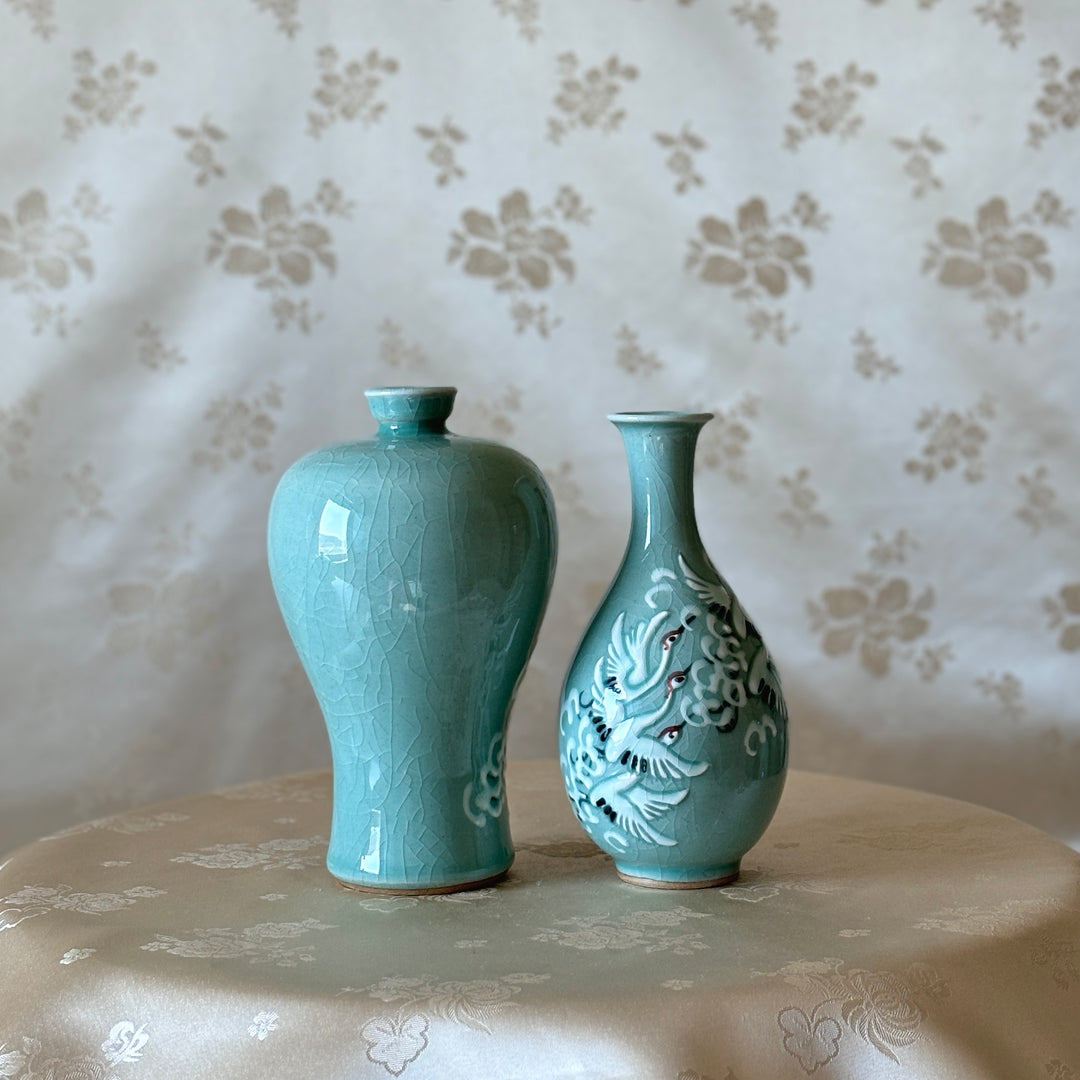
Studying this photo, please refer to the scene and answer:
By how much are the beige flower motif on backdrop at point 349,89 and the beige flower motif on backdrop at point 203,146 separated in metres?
0.13

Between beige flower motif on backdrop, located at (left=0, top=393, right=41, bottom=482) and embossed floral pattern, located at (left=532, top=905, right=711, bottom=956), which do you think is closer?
embossed floral pattern, located at (left=532, top=905, right=711, bottom=956)

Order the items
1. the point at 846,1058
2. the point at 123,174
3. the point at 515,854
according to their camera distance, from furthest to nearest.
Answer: the point at 123,174
the point at 515,854
the point at 846,1058

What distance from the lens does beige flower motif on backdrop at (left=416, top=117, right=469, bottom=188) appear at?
1.97 m

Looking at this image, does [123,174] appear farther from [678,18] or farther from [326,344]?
[678,18]

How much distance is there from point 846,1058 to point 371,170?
1.49 m

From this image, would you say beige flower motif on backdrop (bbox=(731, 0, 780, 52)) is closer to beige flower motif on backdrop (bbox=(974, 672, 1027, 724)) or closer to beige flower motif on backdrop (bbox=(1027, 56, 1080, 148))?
beige flower motif on backdrop (bbox=(1027, 56, 1080, 148))

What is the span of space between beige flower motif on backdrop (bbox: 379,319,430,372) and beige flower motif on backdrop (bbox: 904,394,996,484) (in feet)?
2.32

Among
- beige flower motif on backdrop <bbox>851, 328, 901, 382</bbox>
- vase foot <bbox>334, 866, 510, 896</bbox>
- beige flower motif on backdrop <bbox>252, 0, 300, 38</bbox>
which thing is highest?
beige flower motif on backdrop <bbox>252, 0, 300, 38</bbox>

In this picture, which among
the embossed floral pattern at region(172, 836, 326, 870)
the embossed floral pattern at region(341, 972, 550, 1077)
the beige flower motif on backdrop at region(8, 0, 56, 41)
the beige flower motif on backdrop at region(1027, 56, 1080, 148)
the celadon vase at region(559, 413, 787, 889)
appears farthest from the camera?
the beige flower motif on backdrop at region(1027, 56, 1080, 148)

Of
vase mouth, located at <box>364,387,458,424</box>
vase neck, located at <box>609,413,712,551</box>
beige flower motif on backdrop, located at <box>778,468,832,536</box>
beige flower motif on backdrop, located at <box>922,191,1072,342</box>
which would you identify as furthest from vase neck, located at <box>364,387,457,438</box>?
beige flower motif on backdrop, located at <box>922,191,1072,342</box>

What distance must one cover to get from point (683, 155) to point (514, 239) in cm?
26

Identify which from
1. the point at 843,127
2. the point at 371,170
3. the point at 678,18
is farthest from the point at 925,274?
the point at 371,170

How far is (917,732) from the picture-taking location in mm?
2080

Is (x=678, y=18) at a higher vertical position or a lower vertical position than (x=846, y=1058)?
higher
